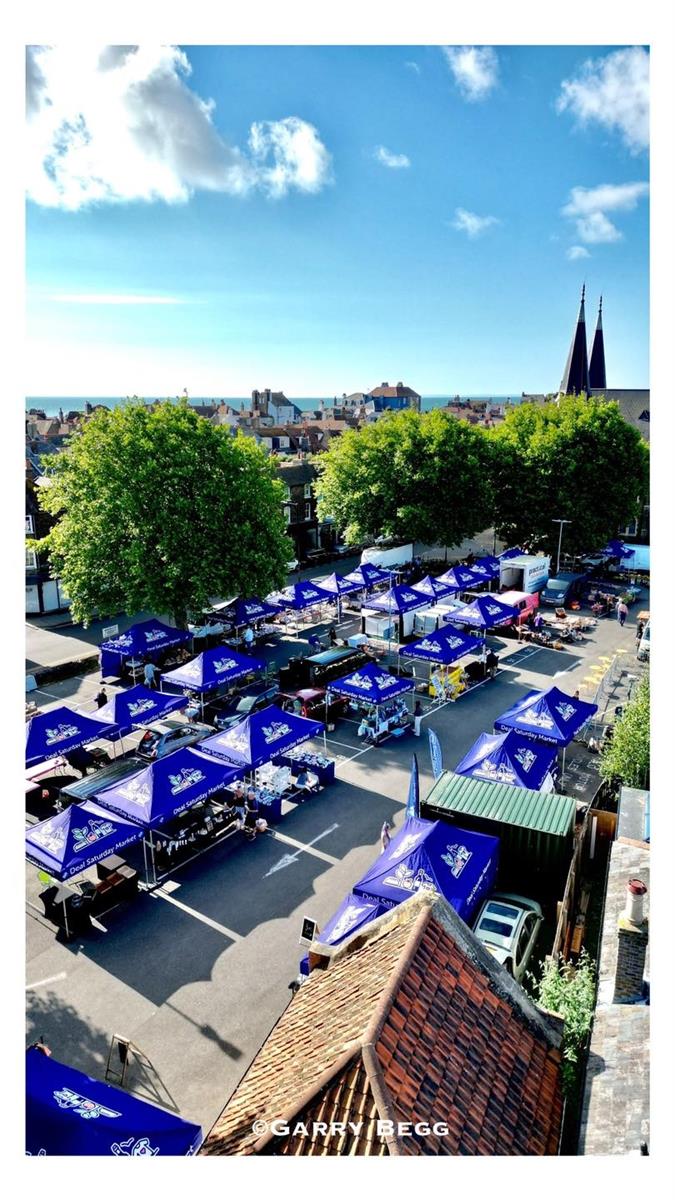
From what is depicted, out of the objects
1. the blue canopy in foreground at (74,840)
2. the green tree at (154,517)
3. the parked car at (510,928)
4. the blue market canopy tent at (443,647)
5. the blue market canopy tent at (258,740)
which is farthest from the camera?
the green tree at (154,517)

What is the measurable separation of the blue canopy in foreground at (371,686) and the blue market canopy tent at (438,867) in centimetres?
903

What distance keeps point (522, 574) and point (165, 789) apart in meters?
29.1

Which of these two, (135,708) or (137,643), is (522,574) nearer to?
(137,643)

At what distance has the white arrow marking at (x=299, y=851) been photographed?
17.4 m

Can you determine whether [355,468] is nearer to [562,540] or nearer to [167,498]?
[562,540]

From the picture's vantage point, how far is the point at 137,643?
2812 cm

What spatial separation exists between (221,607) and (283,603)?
336 cm

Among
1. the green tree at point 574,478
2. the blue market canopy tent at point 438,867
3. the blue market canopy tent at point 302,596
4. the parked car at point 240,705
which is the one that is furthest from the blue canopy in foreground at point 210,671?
the green tree at point 574,478

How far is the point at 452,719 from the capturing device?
2619 centimetres

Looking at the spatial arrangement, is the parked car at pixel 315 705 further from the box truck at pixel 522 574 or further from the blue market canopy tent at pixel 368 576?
the box truck at pixel 522 574

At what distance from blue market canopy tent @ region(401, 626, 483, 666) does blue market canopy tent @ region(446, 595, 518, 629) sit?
3175mm

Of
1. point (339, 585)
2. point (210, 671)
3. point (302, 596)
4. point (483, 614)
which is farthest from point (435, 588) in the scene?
point (210, 671)
